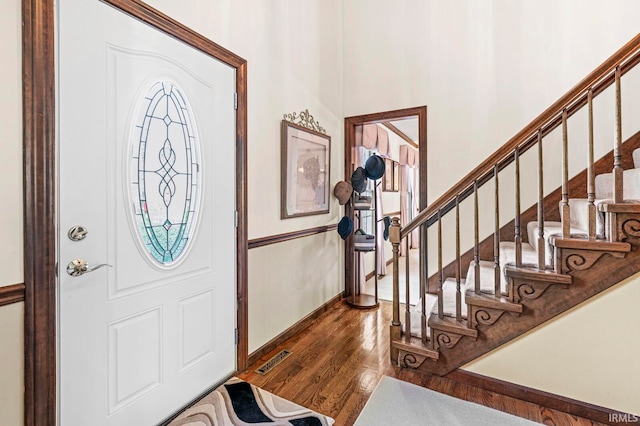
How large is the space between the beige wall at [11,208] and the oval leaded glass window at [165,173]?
17.0 inches

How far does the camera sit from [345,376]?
214cm

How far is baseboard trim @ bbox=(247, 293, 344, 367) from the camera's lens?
234cm

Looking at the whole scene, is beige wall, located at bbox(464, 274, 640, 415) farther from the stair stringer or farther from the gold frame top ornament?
the gold frame top ornament

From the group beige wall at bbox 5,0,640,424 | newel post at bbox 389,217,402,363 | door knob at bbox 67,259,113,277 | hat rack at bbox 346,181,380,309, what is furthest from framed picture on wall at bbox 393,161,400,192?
door knob at bbox 67,259,113,277

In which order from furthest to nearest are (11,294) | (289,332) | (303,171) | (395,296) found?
1. (303,171)
2. (289,332)
3. (395,296)
4. (11,294)

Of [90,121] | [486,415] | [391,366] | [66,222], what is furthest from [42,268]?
[486,415]

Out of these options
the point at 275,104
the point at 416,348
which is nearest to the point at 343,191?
the point at 275,104

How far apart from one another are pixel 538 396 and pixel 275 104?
104 inches

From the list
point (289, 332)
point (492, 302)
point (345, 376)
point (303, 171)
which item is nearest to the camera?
point (492, 302)

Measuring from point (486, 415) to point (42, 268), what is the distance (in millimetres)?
2277

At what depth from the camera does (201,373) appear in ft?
6.28

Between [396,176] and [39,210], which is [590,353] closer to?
[39,210]

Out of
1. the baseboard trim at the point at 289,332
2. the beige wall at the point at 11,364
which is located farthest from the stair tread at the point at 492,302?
the beige wall at the point at 11,364

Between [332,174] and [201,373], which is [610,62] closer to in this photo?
[332,174]
